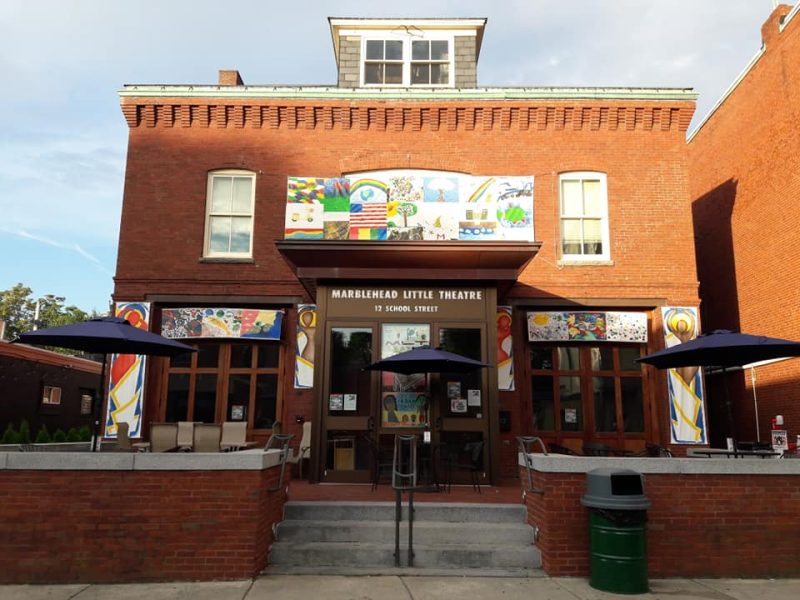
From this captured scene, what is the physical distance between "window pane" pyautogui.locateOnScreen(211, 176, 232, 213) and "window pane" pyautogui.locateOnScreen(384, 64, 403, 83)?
15.2ft

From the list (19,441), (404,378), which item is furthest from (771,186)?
(19,441)

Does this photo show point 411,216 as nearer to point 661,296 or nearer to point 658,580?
point 661,296

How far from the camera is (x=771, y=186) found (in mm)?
15484

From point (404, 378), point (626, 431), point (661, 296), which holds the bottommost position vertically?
point (626, 431)

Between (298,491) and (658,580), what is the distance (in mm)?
5196

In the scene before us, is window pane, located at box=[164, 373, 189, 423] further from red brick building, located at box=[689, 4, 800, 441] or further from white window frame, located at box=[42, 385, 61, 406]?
red brick building, located at box=[689, 4, 800, 441]

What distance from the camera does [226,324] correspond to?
42.5ft

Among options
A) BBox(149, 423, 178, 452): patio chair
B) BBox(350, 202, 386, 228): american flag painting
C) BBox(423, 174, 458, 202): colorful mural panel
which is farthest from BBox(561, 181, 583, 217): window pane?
BBox(149, 423, 178, 452): patio chair

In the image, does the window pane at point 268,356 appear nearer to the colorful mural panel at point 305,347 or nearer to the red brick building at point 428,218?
the red brick building at point 428,218

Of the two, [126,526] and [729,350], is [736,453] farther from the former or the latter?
[126,526]

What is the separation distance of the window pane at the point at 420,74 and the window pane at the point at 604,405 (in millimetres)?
8148

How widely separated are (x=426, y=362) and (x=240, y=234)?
637 centimetres

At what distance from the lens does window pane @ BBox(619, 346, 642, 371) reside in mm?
13117

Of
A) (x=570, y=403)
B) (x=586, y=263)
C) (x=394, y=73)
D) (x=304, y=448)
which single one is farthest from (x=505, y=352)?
(x=394, y=73)
